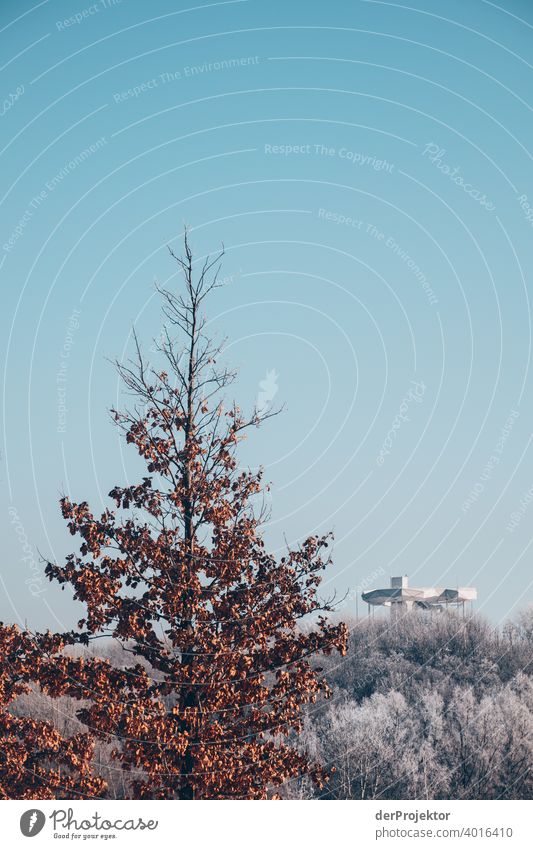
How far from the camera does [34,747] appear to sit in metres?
20.5

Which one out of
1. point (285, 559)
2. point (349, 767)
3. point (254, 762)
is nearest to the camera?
point (254, 762)

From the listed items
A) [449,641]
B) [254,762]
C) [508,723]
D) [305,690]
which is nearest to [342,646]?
[305,690]

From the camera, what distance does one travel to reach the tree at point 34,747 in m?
18.6

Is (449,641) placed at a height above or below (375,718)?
above

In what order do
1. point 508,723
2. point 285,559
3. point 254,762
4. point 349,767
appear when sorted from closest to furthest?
point 254,762 < point 285,559 < point 349,767 < point 508,723

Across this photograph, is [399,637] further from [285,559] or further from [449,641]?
[285,559]

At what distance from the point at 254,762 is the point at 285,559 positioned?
3515mm

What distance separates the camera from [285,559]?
19.5 meters

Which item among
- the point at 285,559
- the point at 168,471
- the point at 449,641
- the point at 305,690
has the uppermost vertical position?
the point at 449,641

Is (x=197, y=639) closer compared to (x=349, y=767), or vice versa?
(x=197, y=639)

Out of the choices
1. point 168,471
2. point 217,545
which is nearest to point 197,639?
point 217,545

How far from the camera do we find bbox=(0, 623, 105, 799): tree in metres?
18.6

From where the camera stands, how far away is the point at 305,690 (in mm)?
18578

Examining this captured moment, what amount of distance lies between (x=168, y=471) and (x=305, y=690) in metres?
4.48
